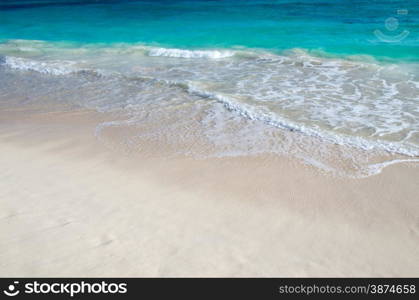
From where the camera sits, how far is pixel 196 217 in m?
4.22

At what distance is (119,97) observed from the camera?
30.6 ft

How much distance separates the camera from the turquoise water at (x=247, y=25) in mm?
16891

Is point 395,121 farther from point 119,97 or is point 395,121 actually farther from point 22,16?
point 22,16

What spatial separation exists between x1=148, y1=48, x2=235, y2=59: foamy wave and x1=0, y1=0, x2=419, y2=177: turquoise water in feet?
0.15

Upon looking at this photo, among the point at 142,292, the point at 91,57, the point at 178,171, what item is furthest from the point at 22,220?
the point at 91,57

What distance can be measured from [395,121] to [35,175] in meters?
6.39

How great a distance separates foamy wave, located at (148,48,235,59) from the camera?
15172 millimetres

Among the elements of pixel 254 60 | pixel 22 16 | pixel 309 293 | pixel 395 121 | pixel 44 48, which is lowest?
pixel 309 293

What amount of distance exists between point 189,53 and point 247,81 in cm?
585
